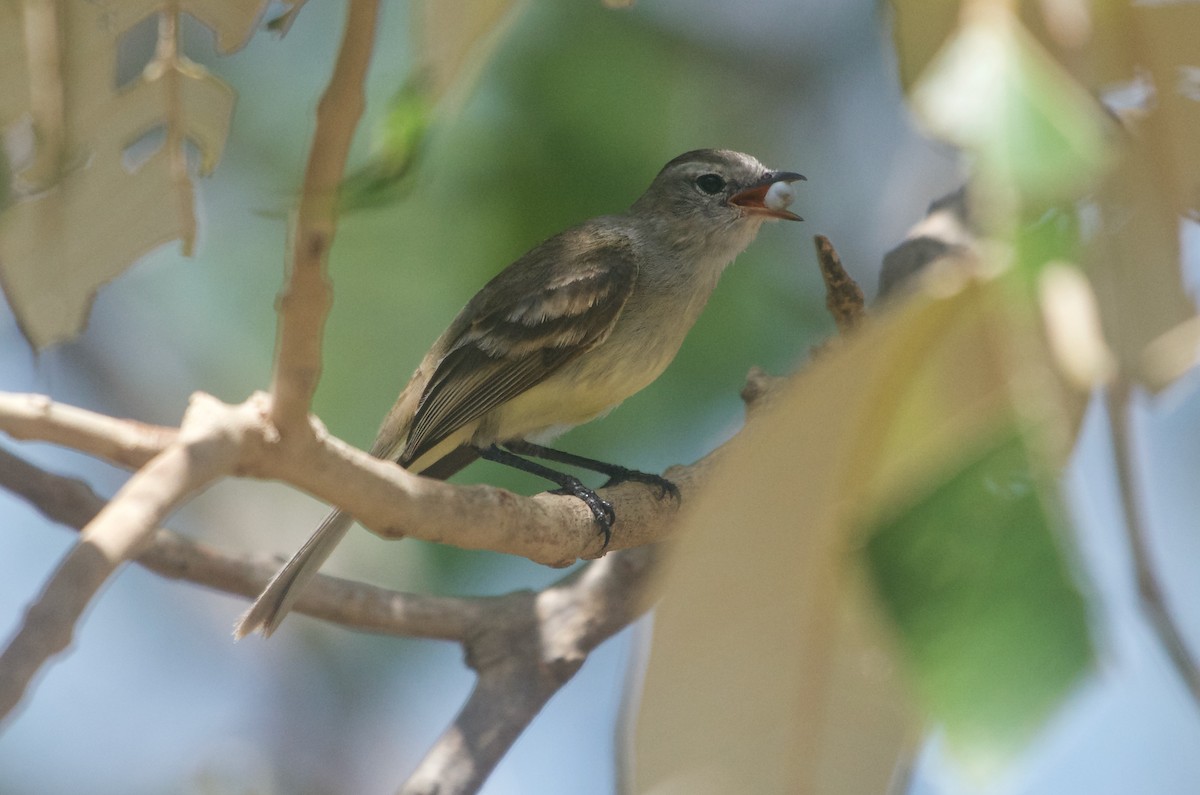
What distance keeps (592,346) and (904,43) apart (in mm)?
2813

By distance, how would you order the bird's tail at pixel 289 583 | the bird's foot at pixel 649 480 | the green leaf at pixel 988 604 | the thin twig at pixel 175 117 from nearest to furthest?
the green leaf at pixel 988 604 → the thin twig at pixel 175 117 → the bird's tail at pixel 289 583 → the bird's foot at pixel 649 480

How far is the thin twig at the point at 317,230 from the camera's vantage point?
3.35 ft

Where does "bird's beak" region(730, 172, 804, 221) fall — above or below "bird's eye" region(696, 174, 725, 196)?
below

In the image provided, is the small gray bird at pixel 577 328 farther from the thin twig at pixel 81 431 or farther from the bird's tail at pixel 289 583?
the thin twig at pixel 81 431

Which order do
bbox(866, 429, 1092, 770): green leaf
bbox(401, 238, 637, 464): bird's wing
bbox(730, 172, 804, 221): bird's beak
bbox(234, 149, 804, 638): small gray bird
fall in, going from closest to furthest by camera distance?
bbox(866, 429, 1092, 770): green leaf < bbox(401, 238, 637, 464): bird's wing < bbox(234, 149, 804, 638): small gray bird < bbox(730, 172, 804, 221): bird's beak

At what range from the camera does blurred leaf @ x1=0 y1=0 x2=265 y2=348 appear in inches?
62.4

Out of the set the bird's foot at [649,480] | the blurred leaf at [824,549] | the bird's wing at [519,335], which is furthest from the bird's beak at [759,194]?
the blurred leaf at [824,549]

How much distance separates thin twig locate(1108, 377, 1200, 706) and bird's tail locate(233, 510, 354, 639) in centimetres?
232

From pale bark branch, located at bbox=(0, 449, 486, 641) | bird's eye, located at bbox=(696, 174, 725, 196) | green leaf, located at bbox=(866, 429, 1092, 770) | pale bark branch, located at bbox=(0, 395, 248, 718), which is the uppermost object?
bird's eye, located at bbox=(696, 174, 725, 196)

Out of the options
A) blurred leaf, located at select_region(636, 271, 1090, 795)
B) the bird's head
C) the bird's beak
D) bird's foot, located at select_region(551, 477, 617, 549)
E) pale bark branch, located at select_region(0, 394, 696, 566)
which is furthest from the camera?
the bird's head

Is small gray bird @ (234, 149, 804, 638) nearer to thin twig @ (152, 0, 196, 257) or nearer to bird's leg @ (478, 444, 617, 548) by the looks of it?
bird's leg @ (478, 444, 617, 548)

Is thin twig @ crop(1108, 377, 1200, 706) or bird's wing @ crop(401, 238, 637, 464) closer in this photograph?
thin twig @ crop(1108, 377, 1200, 706)

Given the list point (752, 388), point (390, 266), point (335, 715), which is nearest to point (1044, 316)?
point (752, 388)

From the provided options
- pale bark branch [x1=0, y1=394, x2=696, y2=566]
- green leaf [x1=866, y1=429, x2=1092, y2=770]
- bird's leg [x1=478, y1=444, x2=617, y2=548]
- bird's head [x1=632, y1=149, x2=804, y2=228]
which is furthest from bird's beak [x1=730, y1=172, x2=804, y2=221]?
green leaf [x1=866, y1=429, x2=1092, y2=770]
